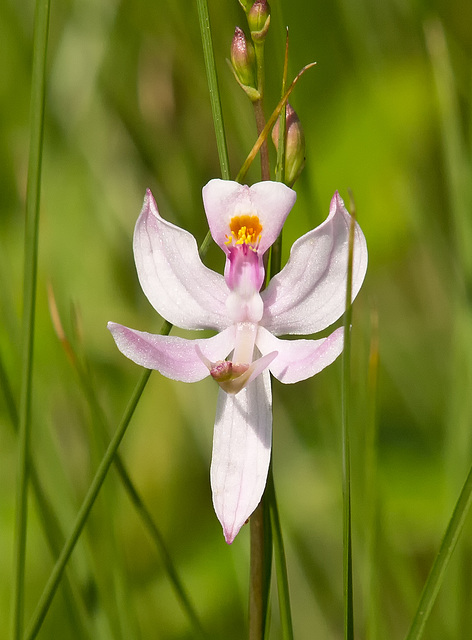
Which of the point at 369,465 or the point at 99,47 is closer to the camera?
the point at 369,465

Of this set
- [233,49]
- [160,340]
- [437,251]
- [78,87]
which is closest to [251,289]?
[160,340]

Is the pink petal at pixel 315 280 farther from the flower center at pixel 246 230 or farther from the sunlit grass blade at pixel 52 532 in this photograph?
the sunlit grass blade at pixel 52 532

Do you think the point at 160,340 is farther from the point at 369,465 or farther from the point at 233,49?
the point at 369,465

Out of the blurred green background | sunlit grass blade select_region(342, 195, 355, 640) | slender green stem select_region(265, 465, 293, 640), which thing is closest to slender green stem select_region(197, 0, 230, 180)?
sunlit grass blade select_region(342, 195, 355, 640)

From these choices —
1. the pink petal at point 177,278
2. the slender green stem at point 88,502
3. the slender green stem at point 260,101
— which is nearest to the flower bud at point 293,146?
the slender green stem at point 260,101

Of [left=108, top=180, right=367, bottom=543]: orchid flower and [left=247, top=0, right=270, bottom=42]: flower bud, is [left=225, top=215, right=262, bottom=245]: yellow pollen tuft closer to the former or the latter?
[left=108, top=180, right=367, bottom=543]: orchid flower

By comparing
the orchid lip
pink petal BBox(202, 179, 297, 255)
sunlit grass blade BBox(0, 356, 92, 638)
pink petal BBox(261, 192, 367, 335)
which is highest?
pink petal BBox(202, 179, 297, 255)

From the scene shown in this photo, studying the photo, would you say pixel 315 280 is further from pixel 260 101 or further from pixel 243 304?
pixel 260 101
